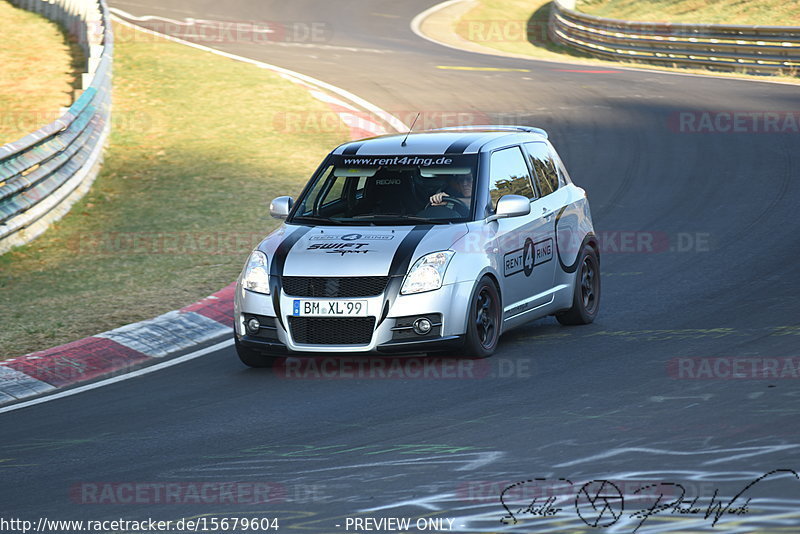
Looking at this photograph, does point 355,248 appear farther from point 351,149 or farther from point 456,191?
point 351,149

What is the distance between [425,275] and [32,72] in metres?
16.5

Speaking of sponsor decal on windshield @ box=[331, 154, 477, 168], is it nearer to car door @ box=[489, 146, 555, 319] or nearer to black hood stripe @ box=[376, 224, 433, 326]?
car door @ box=[489, 146, 555, 319]

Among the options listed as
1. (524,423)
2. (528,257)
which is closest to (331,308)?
(528,257)

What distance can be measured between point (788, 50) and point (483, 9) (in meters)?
16.7

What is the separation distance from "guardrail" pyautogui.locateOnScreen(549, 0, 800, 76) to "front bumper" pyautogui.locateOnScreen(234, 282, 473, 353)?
63.3 ft

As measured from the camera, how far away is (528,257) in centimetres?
1019

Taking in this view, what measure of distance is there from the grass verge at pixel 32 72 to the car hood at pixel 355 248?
10.3 metres

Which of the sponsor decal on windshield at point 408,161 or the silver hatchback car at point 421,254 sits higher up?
the sponsor decal on windshield at point 408,161

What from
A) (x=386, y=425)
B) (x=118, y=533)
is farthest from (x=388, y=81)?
(x=118, y=533)

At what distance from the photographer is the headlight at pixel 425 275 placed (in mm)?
9047

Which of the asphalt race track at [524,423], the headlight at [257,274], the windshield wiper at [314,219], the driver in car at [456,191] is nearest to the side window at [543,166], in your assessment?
the driver in car at [456,191]
